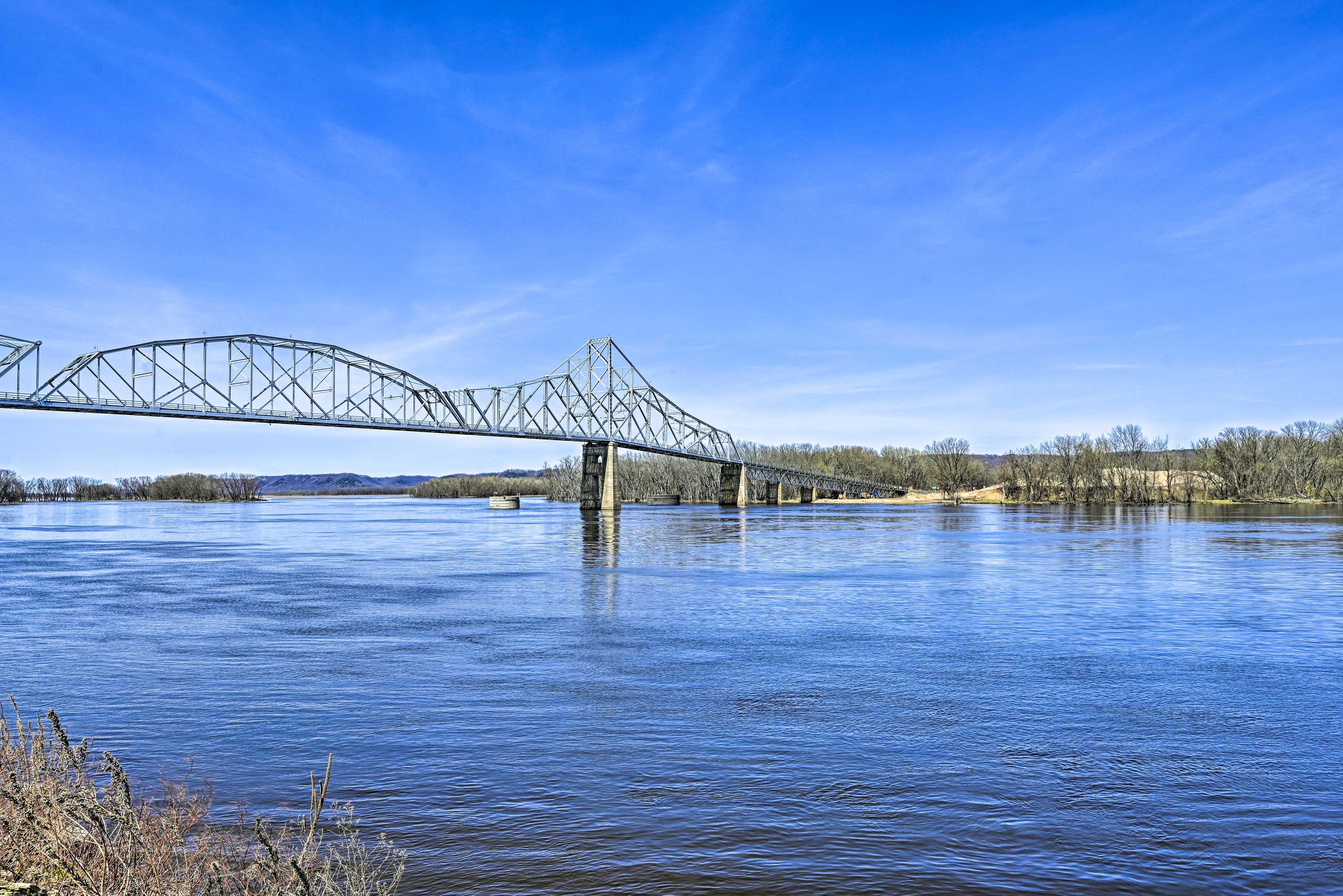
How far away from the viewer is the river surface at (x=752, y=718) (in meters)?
8.45

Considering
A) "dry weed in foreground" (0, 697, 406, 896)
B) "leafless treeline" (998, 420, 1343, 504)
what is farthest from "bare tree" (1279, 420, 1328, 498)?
"dry weed in foreground" (0, 697, 406, 896)

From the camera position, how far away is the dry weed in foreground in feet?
20.1

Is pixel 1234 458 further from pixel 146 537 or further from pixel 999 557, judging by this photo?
pixel 146 537

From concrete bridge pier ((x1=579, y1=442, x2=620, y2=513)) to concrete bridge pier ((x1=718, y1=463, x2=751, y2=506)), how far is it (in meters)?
33.5

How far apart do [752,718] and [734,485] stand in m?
165

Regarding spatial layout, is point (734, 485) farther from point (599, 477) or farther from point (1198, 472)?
point (1198, 472)

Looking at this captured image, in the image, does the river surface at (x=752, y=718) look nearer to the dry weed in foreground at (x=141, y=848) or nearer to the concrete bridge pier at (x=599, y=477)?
the dry weed in foreground at (x=141, y=848)

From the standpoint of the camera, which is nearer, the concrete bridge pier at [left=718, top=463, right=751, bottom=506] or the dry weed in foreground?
the dry weed in foreground

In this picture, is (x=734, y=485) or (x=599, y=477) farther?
(x=734, y=485)

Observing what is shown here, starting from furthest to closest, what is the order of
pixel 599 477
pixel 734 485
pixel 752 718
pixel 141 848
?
pixel 734 485 < pixel 599 477 < pixel 752 718 < pixel 141 848

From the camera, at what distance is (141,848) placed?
645cm

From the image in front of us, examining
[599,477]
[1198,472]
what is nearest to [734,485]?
[599,477]

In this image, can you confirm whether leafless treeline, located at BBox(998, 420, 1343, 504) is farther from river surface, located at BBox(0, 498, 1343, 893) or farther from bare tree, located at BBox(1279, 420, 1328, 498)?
river surface, located at BBox(0, 498, 1343, 893)

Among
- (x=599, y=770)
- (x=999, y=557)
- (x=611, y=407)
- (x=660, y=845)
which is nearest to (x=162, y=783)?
(x=599, y=770)
